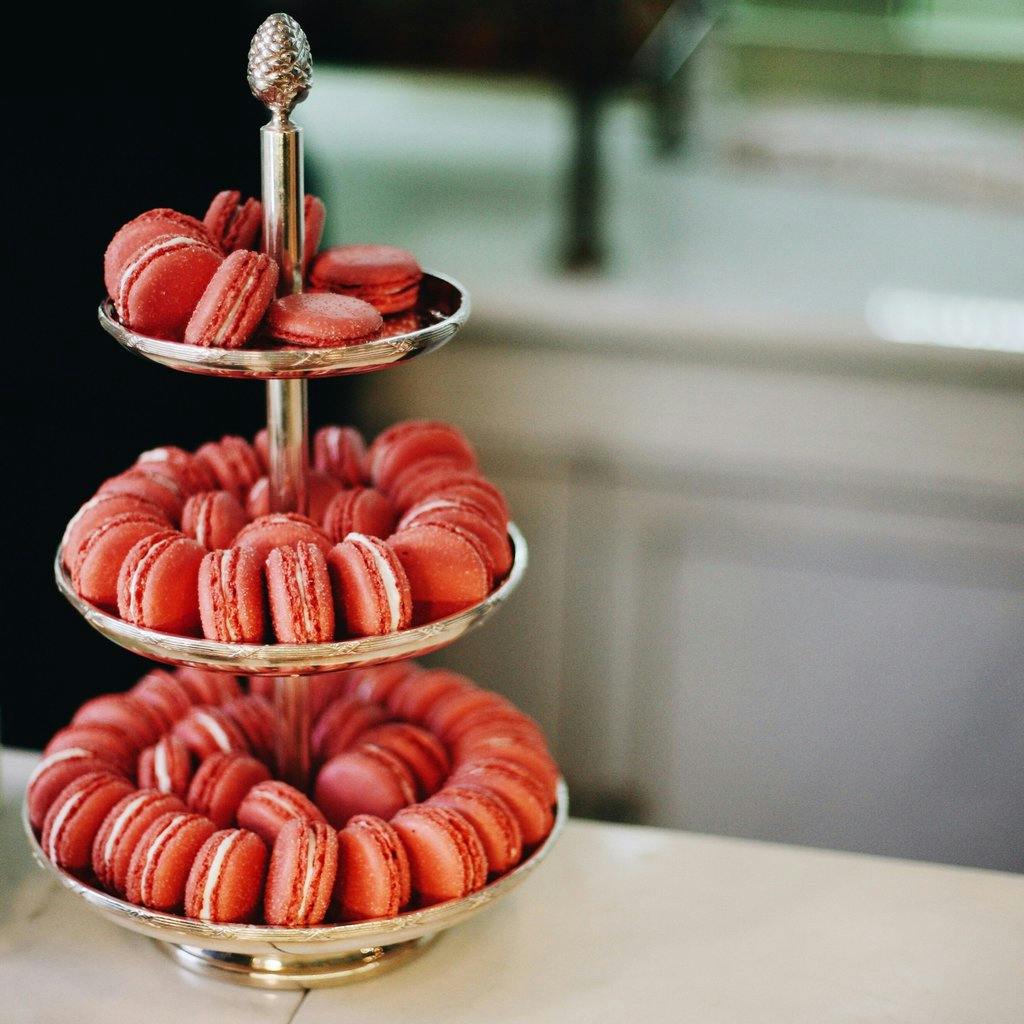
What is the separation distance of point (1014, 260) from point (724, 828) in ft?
2.36

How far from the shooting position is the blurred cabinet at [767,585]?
1440 millimetres

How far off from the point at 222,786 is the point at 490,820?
12 cm

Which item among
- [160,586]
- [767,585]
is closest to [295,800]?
[160,586]

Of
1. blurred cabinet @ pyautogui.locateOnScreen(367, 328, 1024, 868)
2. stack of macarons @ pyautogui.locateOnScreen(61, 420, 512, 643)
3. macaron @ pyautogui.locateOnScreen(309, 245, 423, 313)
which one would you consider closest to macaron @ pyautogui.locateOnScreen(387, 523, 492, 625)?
stack of macarons @ pyautogui.locateOnScreen(61, 420, 512, 643)

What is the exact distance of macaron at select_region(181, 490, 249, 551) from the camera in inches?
22.6

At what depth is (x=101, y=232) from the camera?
1.13 metres

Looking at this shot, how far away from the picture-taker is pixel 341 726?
0.66 metres

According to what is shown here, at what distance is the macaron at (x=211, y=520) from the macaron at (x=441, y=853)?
14cm

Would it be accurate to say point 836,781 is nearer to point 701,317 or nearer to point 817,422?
point 817,422

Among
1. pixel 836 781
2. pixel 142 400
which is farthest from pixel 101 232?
pixel 836 781

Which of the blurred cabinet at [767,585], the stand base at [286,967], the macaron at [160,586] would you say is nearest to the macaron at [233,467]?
the macaron at [160,586]

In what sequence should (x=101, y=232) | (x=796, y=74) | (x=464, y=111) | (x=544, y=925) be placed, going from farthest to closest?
(x=464, y=111) < (x=796, y=74) < (x=101, y=232) < (x=544, y=925)

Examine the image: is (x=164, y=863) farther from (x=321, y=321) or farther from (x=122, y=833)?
(x=321, y=321)

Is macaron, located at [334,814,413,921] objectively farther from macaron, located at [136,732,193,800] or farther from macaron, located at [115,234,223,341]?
macaron, located at [115,234,223,341]
